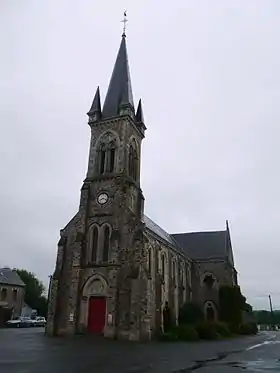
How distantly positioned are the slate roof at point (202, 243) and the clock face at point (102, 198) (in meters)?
21.8

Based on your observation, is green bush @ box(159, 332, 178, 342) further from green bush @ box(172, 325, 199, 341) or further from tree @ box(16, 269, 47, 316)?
tree @ box(16, 269, 47, 316)

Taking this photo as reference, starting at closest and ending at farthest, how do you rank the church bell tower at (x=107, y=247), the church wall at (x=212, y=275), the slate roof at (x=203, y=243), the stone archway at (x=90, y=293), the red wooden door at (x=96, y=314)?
the church bell tower at (x=107, y=247) < the red wooden door at (x=96, y=314) < the stone archway at (x=90, y=293) < the church wall at (x=212, y=275) < the slate roof at (x=203, y=243)

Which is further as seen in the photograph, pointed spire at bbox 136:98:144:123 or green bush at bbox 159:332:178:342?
pointed spire at bbox 136:98:144:123

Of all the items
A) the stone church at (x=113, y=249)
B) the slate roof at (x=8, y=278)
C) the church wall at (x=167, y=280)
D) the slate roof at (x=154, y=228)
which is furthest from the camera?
the slate roof at (x=8, y=278)

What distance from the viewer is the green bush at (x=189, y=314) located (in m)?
42.0

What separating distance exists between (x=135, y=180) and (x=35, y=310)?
4793cm

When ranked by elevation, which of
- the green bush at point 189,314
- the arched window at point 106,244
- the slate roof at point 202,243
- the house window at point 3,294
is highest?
the slate roof at point 202,243

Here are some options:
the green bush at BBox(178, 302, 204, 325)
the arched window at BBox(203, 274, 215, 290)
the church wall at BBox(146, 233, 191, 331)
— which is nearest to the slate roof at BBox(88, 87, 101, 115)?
the church wall at BBox(146, 233, 191, 331)

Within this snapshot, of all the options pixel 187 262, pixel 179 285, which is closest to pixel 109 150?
pixel 179 285

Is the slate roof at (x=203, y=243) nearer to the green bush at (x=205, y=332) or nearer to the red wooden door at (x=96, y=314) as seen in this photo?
the green bush at (x=205, y=332)

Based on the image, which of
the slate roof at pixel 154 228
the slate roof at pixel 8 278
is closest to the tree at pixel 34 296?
the slate roof at pixel 8 278

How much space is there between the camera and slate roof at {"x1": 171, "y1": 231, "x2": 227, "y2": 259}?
181 feet

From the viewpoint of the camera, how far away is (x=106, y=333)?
28.8 metres

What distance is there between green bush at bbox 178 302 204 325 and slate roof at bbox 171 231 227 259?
11.8 m
